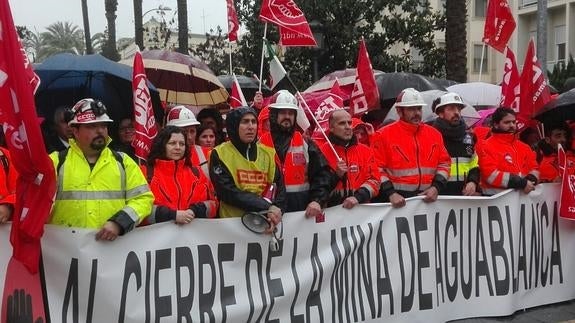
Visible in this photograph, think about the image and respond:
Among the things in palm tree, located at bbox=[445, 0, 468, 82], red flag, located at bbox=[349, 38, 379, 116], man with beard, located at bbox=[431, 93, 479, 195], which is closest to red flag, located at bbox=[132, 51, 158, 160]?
red flag, located at bbox=[349, 38, 379, 116]

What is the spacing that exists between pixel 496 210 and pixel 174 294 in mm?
2937

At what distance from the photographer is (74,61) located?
20.5 feet

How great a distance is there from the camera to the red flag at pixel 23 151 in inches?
141

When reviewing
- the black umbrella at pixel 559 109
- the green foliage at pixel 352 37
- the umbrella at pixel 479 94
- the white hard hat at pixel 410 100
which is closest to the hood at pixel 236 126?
the white hard hat at pixel 410 100

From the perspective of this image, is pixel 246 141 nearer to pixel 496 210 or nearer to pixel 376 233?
pixel 376 233

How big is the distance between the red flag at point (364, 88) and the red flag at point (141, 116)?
94.0 inches

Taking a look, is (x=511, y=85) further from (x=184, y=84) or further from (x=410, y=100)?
(x=184, y=84)

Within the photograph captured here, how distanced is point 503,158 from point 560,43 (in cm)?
2884

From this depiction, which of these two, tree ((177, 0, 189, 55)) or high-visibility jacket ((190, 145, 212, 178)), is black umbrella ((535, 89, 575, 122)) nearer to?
high-visibility jacket ((190, 145, 212, 178))

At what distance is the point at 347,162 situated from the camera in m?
5.64

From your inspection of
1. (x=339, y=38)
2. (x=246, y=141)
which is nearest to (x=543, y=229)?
(x=246, y=141)

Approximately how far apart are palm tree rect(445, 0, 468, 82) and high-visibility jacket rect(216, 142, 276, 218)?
8.43m

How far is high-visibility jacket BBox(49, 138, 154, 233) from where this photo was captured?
4.05 meters

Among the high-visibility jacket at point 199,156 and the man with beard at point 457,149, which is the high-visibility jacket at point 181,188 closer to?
the high-visibility jacket at point 199,156
